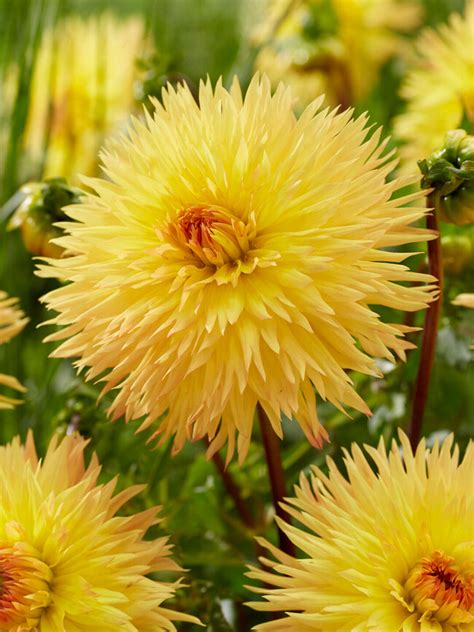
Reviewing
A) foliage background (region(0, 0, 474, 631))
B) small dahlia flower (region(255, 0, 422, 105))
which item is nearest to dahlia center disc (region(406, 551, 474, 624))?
foliage background (region(0, 0, 474, 631))

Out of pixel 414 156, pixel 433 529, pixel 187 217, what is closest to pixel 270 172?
pixel 187 217

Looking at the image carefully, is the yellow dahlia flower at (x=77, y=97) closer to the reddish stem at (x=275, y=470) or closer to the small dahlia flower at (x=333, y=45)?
the small dahlia flower at (x=333, y=45)

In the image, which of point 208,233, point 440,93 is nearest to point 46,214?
point 208,233

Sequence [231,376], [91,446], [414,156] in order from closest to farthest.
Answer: [231,376], [91,446], [414,156]

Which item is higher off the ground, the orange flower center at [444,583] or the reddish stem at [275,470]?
the reddish stem at [275,470]

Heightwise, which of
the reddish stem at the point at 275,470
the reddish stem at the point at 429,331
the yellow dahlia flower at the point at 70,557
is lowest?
the yellow dahlia flower at the point at 70,557

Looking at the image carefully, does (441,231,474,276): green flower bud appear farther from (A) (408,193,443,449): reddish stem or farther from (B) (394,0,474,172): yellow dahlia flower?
(B) (394,0,474,172): yellow dahlia flower

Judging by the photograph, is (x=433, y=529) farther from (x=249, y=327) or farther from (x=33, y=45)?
(x=33, y=45)

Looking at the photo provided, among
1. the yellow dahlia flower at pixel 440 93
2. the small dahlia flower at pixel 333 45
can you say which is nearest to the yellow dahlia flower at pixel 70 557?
the yellow dahlia flower at pixel 440 93
